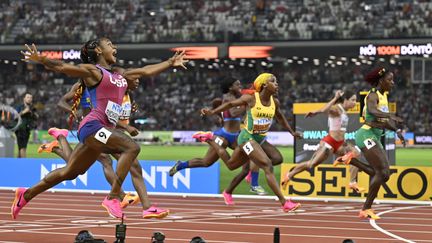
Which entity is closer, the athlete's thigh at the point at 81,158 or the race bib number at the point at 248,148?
the athlete's thigh at the point at 81,158

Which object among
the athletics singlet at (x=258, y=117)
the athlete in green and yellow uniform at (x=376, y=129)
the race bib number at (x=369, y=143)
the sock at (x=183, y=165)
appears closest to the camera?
the athlete in green and yellow uniform at (x=376, y=129)

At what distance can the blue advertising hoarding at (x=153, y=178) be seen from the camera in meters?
Result: 17.2

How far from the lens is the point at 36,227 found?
10.4m

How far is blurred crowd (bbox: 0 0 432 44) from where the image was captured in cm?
5025

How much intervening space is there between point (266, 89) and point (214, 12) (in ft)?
140

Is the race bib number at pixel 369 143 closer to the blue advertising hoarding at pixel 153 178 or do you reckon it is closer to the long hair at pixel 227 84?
the long hair at pixel 227 84

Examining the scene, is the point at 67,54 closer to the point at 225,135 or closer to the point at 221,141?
the point at 225,135

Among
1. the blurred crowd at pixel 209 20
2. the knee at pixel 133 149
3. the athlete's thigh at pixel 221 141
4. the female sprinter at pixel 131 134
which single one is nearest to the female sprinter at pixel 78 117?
the female sprinter at pixel 131 134

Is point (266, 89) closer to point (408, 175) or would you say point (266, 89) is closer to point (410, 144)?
point (408, 175)

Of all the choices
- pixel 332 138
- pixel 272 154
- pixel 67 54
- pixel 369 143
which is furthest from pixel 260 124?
pixel 67 54

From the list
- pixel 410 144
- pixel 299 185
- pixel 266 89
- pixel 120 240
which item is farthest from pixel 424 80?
pixel 120 240

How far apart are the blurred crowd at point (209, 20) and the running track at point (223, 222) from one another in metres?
34.7

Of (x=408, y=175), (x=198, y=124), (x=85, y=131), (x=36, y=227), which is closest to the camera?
(x=85, y=131)

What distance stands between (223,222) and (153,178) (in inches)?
248
